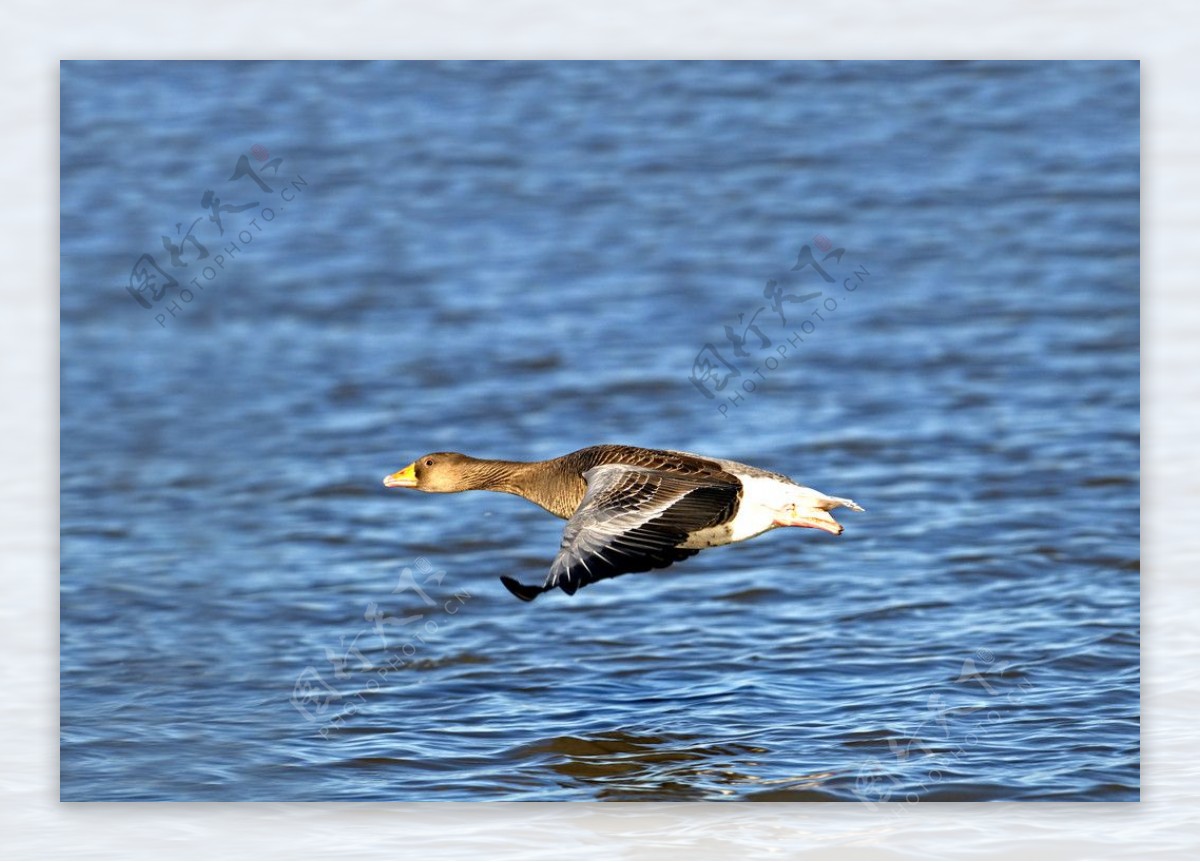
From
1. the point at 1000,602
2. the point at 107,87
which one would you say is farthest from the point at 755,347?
the point at 107,87

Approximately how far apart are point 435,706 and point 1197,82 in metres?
3.49

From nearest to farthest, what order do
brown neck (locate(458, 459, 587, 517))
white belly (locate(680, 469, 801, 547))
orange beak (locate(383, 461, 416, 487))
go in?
white belly (locate(680, 469, 801, 547))
brown neck (locate(458, 459, 587, 517))
orange beak (locate(383, 461, 416, 487))

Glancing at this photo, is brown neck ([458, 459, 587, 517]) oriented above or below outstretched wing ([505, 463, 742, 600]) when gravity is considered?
above

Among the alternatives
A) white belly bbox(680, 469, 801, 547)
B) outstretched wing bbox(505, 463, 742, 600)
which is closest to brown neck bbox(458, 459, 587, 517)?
outstretched wing bbox(505, 463, 742, 600)

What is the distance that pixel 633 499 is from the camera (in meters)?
6.12

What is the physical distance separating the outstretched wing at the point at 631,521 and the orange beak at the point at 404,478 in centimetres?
96

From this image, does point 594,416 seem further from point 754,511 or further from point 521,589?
point 521,589

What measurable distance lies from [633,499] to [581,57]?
1604 millimetres

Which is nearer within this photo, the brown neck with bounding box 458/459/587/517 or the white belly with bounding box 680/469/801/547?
the white belly with bounding box 680/469/801/547

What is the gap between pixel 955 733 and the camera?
21.6 feet

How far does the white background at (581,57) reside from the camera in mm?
6102

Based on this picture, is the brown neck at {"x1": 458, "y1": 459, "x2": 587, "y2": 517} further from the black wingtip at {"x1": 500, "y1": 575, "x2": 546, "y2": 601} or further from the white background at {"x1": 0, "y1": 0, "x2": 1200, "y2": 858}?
the black wingtip at {"x1": 500, "y1": 575, "x2": 546, "y2": 601}

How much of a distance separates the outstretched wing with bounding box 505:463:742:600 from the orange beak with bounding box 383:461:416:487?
961mm

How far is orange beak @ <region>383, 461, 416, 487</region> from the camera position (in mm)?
7363
